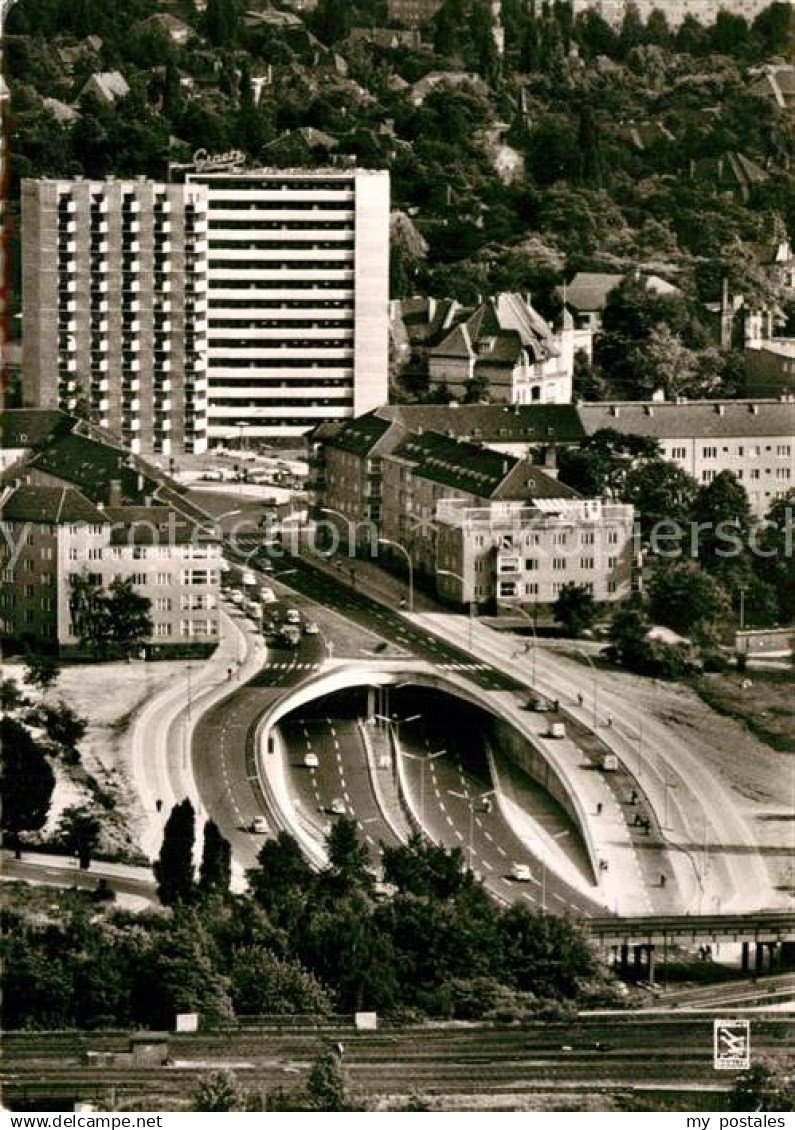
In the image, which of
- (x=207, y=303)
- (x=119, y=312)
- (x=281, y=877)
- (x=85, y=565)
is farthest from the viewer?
(x=207, y=303)

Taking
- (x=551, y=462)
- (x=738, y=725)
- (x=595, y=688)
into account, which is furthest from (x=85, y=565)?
(x=551, y=462)

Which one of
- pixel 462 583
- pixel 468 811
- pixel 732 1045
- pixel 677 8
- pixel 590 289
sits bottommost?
pixel 732 1045

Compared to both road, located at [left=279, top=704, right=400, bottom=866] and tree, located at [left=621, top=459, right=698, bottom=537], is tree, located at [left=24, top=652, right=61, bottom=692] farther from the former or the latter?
tree, located at [left=621, top=459, right=698, bottom=537]

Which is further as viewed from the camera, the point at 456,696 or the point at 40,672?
the point at 456,696

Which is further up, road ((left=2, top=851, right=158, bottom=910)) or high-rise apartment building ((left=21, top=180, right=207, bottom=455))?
high-rise apartment building ((left=21, top=180, right=207, bottom=455))

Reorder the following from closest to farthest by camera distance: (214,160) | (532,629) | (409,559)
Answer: (532,629) → (409,559) → (214,160)

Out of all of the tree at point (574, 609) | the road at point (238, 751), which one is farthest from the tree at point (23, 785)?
the tree at point (574, 609)

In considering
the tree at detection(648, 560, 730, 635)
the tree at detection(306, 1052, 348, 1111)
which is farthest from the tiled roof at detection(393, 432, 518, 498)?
the tree at detection(306, 1052, 348, 1111)

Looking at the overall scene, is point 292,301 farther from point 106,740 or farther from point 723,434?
point 106,740
